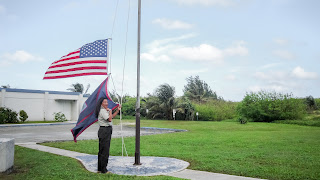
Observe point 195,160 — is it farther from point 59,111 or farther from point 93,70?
point 59,111

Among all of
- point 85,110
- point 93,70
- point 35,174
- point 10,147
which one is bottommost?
point 35,174

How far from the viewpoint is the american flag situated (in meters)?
8.26

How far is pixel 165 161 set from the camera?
328 inches

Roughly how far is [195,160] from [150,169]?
68.1 inches

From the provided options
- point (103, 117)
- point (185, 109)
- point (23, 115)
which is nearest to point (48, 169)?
point (103, 117)

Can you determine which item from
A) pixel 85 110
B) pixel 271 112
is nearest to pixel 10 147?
pixel 85 110

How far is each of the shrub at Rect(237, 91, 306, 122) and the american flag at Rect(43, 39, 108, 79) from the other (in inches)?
1028

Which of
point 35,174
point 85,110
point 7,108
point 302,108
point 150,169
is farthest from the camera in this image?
point 302,108

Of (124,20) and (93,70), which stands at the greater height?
(124,20)

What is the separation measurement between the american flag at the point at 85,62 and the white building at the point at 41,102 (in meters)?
24.8

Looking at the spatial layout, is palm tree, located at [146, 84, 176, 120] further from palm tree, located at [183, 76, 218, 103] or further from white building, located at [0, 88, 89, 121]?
palm tree, located at [183, 76, 218, 103]

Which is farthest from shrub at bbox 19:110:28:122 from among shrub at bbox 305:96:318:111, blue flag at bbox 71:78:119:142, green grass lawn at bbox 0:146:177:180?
shrub at bbox 305:96:318:111

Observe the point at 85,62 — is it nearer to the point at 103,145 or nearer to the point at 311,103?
the point at 103,145

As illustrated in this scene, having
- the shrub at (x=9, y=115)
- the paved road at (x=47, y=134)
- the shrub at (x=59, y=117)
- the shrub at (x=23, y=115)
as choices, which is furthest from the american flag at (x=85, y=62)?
the shrub at (x=59, y=117)
